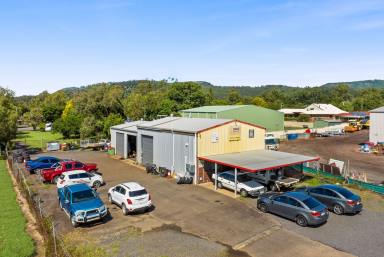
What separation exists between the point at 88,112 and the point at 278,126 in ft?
137

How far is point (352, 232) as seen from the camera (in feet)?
58.2

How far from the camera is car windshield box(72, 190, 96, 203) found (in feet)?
63.6

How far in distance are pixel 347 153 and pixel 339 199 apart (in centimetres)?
2687

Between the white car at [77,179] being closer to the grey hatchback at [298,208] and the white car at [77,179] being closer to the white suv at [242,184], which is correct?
the white suv at [242,184]

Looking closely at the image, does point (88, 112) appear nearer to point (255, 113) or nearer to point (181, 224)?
point (255, 113)

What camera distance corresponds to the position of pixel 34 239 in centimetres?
1697

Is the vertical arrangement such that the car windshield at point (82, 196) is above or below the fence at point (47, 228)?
above

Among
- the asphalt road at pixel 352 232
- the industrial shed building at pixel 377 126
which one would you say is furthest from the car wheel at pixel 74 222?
the industrial shed building at pixel 377 126

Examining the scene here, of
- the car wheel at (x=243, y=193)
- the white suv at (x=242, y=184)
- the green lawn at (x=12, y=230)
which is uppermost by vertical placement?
the white suv at (x=242, y=184)

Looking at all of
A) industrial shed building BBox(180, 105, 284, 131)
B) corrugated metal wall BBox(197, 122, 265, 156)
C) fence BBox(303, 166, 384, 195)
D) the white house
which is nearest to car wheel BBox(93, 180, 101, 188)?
corrugated metal wall BBox(197, 122, 265, 156)

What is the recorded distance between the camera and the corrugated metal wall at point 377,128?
1898 inches

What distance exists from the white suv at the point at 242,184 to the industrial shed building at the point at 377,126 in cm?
3226

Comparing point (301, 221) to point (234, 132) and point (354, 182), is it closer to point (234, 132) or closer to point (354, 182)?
point (354, 182)

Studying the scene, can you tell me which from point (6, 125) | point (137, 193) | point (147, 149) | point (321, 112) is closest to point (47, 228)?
point (137, 193)
